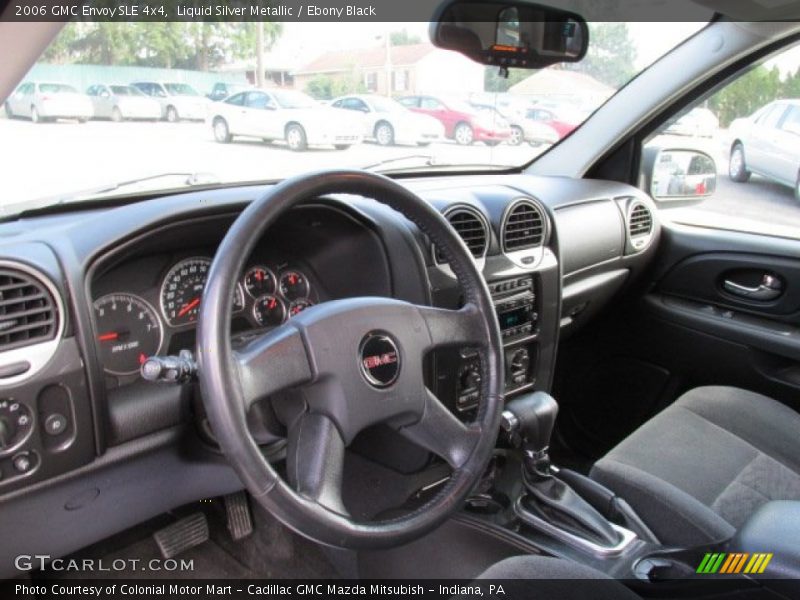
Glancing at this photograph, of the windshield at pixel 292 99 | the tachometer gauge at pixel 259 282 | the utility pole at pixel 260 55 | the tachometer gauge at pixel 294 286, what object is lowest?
the tachometer gauge at pixel 294 286

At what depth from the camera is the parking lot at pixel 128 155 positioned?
1.73 meters

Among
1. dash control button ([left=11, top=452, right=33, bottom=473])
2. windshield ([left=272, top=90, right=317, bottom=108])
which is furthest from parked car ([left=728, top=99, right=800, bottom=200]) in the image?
dash control button ([left=11, top=452, right=33, bottom=473])

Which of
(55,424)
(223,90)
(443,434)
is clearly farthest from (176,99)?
(443,434)

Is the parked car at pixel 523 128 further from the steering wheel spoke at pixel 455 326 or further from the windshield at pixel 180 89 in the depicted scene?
the steering wheel spoke at pixel 455 326

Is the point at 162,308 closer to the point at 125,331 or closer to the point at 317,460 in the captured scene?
the point at 125,331

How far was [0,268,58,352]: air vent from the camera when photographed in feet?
4.73

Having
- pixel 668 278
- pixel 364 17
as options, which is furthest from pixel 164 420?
pixel 668 278

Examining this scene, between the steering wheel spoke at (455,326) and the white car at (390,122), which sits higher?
the white car at (390,122)

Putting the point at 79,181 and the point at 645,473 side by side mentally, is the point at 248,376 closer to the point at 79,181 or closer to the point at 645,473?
the point at 79,181

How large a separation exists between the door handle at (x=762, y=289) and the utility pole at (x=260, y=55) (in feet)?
6.95

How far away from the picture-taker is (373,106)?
2492mm

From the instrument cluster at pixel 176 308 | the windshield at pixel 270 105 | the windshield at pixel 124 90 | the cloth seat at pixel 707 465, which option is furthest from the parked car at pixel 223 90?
the cloth seat at pixel 707 465

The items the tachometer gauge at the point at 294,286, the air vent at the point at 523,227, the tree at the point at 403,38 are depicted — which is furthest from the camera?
the air vent at the point at 523,227

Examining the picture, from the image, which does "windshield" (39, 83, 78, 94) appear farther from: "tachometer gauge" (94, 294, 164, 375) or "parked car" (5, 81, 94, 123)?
"tachometer gauge" (94, 294, 164, 375)
